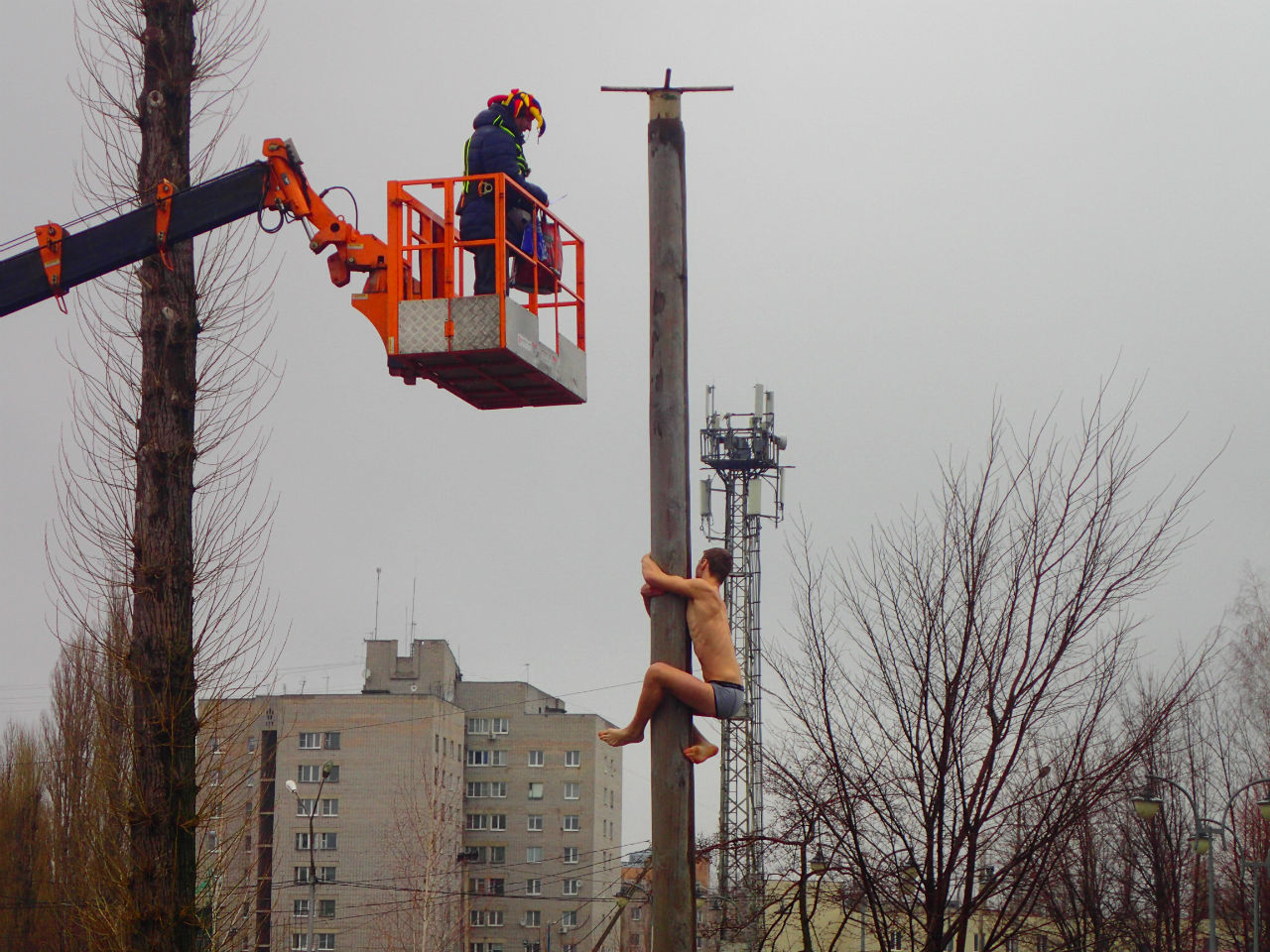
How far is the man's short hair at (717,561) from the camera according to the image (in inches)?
295

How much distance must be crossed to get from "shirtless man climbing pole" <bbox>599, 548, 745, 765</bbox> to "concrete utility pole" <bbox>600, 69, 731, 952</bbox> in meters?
0.07

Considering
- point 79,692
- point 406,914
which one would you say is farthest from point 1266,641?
point 406,914

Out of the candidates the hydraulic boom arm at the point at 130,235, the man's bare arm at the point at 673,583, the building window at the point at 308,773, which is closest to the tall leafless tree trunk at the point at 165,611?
the hydraulic boom arm at the point at 130,235

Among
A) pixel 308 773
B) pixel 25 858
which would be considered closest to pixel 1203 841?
pixel 25 858

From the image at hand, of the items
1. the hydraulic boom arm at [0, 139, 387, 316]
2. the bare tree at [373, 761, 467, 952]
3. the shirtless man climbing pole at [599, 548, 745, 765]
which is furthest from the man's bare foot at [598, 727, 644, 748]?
the bare tree at [373, 761, 467, 952]

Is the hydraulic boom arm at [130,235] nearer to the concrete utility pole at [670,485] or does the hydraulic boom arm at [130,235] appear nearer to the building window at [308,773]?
the concrete utility pole at [670,485]

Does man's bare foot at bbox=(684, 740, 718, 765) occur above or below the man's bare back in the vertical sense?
below

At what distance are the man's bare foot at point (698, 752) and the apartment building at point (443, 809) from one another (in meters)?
62.1

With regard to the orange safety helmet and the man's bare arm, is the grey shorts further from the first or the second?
the orange safety helmet

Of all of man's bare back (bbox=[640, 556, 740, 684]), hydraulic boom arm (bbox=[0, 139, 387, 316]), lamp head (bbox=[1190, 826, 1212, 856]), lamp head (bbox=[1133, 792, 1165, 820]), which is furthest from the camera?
lamp head (bbox=[1190, 826, 1212, 856])

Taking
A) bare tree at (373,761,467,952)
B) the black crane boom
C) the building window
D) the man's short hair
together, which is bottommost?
bare tree at (373,761,467,952)

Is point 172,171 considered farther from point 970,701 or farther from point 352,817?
point 352,817

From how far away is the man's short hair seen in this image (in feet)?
24.6

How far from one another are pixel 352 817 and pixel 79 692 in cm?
4730
